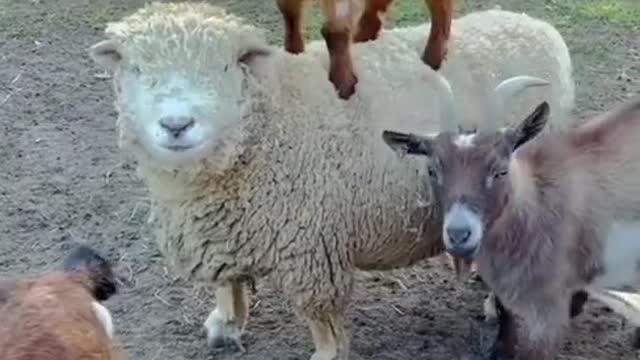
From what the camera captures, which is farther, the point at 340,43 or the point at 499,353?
the point at 499,353

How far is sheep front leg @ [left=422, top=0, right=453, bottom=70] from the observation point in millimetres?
6066

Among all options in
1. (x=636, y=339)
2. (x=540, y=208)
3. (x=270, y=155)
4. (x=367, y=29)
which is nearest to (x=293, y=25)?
(x=367, y=29)

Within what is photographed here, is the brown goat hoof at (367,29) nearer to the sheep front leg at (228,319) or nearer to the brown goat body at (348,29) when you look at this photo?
the brown goat body at (348,29)

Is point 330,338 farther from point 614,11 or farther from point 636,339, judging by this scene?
point 614,11

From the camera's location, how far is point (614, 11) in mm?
10359

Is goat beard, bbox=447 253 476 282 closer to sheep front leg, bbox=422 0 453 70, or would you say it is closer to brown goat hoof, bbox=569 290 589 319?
brown goat hoof, bbox=569 290 589 319

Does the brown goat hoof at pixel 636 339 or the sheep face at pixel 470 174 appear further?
the brown goat hoof at pixel 636 339

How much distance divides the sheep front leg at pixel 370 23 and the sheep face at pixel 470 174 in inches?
35.6

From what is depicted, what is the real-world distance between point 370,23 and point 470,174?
4.13 ft

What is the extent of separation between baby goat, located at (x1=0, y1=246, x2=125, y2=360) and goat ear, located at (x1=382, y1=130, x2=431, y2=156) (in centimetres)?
138

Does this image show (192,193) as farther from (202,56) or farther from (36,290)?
(36,290)

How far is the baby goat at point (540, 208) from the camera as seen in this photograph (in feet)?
17.4

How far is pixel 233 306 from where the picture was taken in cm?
624

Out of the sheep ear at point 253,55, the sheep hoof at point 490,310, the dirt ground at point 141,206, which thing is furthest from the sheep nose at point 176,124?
the sheep hoof at point 490,310
